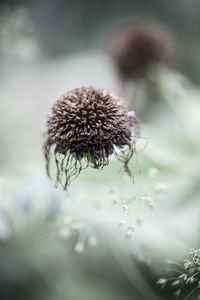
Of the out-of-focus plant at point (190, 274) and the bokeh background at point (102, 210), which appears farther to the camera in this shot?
the bokeh background at point (102, 210)

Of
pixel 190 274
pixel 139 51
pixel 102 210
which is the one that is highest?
pixel 139 51

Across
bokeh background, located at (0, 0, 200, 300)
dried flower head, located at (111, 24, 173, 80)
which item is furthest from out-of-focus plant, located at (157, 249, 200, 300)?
dried flower head, located at (111, 24, 173, 80)

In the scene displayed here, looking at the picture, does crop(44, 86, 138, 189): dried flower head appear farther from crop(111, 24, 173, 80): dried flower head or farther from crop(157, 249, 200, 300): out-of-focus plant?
crop(111, 24, 173, 80): dried flower head

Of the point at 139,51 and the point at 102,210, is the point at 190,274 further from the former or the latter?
the point at 139,51

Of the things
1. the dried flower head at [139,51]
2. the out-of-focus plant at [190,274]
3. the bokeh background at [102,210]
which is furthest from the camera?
the dried flower head at [139,51]

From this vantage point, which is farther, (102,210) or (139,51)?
(139,51)

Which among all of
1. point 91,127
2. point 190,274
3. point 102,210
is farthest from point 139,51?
point 190,274

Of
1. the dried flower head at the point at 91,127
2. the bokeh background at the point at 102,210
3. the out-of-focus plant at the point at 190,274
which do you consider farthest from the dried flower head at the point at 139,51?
the out-of-focus plant at the point at 190,274

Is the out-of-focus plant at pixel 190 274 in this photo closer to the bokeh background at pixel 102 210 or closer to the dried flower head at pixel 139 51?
the bokeh background at pixel 102 210
